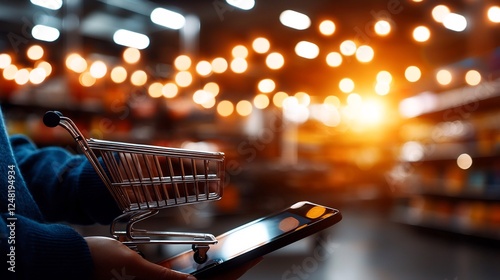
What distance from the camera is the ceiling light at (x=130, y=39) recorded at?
1053cm

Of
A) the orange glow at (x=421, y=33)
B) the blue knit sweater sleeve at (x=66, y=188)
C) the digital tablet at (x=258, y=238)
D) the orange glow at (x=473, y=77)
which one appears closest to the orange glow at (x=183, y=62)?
the orange glow at (x=421, y=33)

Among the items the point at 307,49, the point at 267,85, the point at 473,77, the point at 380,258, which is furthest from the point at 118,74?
the point at 380,258

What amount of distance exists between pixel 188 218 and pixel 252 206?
142 cm

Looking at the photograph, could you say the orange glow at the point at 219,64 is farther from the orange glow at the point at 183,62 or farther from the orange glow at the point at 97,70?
the orange glow at the point at 97,70

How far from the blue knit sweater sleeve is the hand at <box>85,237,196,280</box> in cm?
30

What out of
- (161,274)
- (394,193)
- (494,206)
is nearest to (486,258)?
(494,206)

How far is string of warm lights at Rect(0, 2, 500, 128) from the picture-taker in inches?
265

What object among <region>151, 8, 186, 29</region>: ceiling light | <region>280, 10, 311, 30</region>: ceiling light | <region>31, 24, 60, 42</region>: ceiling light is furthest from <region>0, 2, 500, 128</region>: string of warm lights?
<region>31, 24, 60, 42</region>: ceiling light

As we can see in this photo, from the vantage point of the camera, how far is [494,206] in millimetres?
6488

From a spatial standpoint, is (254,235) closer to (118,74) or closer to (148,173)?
(148,173)

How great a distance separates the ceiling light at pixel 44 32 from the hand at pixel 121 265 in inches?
370

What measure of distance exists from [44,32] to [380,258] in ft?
25.5

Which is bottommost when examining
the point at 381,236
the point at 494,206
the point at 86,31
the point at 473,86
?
the point at 381,236

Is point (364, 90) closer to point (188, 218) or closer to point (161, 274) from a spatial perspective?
point (188, 218)
